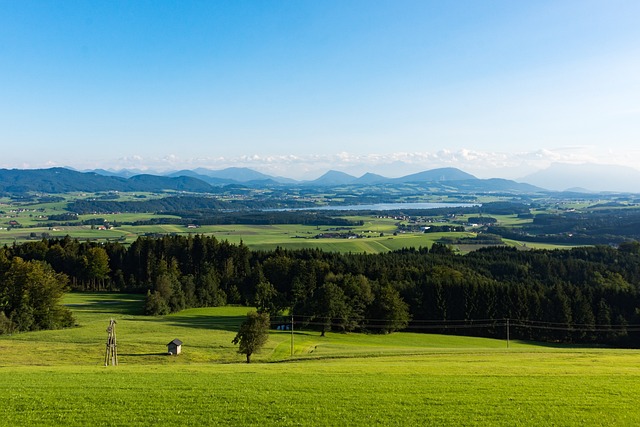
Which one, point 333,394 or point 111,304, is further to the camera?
point 111,304

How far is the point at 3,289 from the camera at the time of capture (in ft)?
212

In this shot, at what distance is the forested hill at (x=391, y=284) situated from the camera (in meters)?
73.1

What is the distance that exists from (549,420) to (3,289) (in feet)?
235

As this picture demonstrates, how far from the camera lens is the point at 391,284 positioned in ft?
277

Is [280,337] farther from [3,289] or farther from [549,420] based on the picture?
[549,420]

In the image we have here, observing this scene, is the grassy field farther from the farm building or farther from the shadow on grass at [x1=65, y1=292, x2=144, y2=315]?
the shadow on grass at [x1=65, y1=292, x2=144, y2=315]

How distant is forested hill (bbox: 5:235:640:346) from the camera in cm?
7306

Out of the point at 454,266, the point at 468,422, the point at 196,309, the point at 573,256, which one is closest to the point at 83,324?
the point at 196,309

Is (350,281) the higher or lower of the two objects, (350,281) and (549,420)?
the lower

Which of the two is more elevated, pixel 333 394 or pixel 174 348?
pixel 333 394

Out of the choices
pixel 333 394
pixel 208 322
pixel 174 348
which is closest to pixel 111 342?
pixel 174 348

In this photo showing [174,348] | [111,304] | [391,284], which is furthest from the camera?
[391,284]

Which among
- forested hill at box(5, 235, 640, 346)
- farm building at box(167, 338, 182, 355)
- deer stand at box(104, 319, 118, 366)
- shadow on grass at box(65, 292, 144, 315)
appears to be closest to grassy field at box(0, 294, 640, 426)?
deer stand at box(104, 319, 118, 366)

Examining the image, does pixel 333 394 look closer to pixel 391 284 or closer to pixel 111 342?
pixel 111 342
